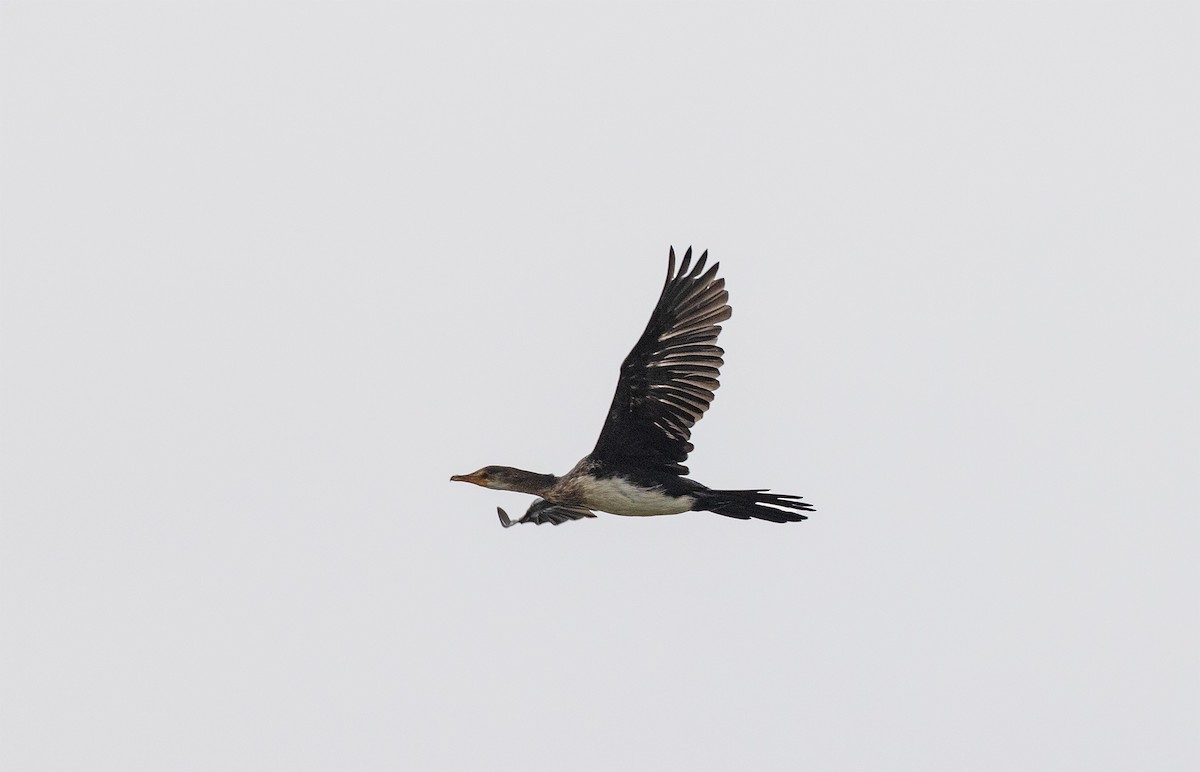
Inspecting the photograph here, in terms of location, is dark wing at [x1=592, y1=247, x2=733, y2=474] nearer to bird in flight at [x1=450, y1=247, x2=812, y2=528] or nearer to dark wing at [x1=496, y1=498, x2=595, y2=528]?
bird in flight at [x1=450, y1=247, x2=812, y2=528]

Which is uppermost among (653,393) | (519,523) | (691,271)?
(691,271)

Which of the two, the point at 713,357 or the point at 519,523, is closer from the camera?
the point at 713,357

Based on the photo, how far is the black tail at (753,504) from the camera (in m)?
13.3

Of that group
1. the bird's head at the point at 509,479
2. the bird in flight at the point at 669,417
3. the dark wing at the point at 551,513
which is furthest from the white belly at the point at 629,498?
the dark wing at the point at 551,513

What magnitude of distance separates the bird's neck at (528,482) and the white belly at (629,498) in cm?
45

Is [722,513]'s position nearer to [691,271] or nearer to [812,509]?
[812,509]

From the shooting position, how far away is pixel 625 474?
44.9ft

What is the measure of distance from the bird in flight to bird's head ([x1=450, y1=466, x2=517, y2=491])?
81 centimetres

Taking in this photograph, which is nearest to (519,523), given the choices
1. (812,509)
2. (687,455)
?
(687,455)

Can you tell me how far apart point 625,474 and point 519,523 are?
153 cm

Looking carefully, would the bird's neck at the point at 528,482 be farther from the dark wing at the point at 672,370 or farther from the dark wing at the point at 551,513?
the dark wing at the point at 672,370

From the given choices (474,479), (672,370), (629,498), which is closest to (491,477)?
(474,479)

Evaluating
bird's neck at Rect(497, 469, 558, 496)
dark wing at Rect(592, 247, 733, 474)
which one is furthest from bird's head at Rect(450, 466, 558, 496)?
dark wing at Rect(592, 247, 733, 474)

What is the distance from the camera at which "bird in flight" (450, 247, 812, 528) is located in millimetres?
13422
